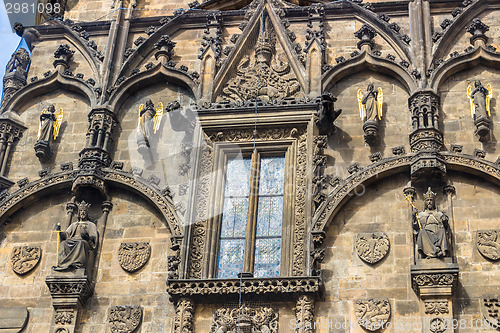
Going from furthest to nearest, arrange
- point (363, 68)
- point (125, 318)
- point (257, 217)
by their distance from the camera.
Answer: point (363, 68) → point (257, 217) → point (125, 318)

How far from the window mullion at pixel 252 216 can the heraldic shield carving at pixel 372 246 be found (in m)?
1.72

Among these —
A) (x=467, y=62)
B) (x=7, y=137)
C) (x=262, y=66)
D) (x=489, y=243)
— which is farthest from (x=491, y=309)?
(x=7, y=137)

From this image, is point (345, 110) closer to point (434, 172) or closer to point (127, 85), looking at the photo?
point (434, 172)

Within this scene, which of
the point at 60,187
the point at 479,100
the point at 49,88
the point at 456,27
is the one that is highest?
the point at 456,27

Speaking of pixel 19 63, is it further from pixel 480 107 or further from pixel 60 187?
pixel 480 107

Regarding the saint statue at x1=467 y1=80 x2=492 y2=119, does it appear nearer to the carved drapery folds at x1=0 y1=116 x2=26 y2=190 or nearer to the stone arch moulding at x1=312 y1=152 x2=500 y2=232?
the stone arch moulding at x1=312 y1=152 x2=500 y2=232

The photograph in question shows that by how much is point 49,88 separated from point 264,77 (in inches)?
162

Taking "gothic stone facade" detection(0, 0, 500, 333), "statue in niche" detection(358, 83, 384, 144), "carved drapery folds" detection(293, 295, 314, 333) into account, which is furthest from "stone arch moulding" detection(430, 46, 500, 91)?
"carved drapery folds" detection(293, 295, 314, 333)

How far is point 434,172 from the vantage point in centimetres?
1778

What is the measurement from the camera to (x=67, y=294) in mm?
17578

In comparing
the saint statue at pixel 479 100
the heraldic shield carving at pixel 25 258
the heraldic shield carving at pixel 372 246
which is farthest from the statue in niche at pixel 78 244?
the saint statue at pixel 479 100

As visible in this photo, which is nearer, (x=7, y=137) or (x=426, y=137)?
(x=426, y=137)

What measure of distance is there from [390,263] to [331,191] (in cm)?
162

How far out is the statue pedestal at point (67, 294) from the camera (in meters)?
17.4
